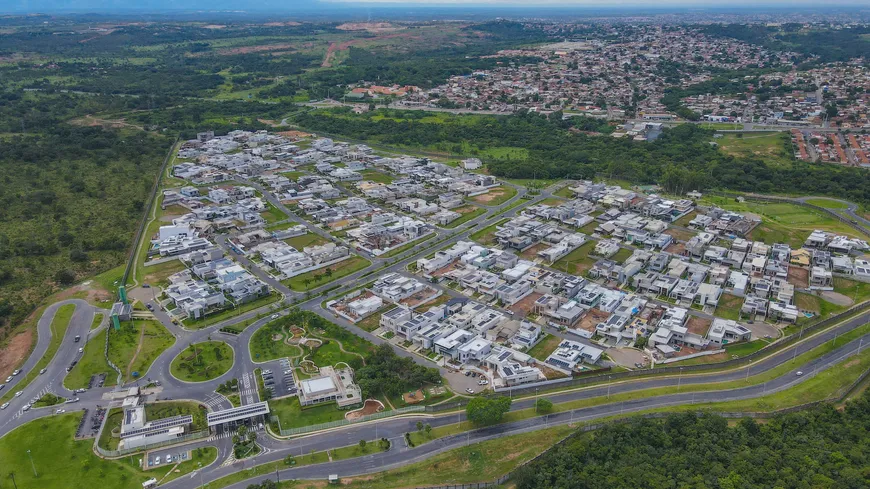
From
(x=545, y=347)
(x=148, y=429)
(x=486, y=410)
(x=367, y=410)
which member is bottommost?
(x=545, y=347)

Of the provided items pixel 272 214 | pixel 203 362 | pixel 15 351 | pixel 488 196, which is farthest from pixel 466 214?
pixel 15 351

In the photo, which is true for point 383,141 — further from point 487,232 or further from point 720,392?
point 720,392

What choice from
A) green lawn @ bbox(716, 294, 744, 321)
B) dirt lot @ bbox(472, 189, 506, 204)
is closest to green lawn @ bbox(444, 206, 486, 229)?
dirt lot @ bbox(472, 189, 506, 204)

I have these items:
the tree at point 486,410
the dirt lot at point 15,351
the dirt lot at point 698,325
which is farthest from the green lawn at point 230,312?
the dirt lot at point 698,325

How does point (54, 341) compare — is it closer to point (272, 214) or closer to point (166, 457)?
point (166, 457)

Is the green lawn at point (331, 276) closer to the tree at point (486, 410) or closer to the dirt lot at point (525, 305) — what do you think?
the dirt lot at point (525, 305)

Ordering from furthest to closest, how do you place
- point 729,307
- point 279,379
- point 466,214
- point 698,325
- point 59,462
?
point 466,214, point 729,307, point 698,325, point 279,379, point 59,462
